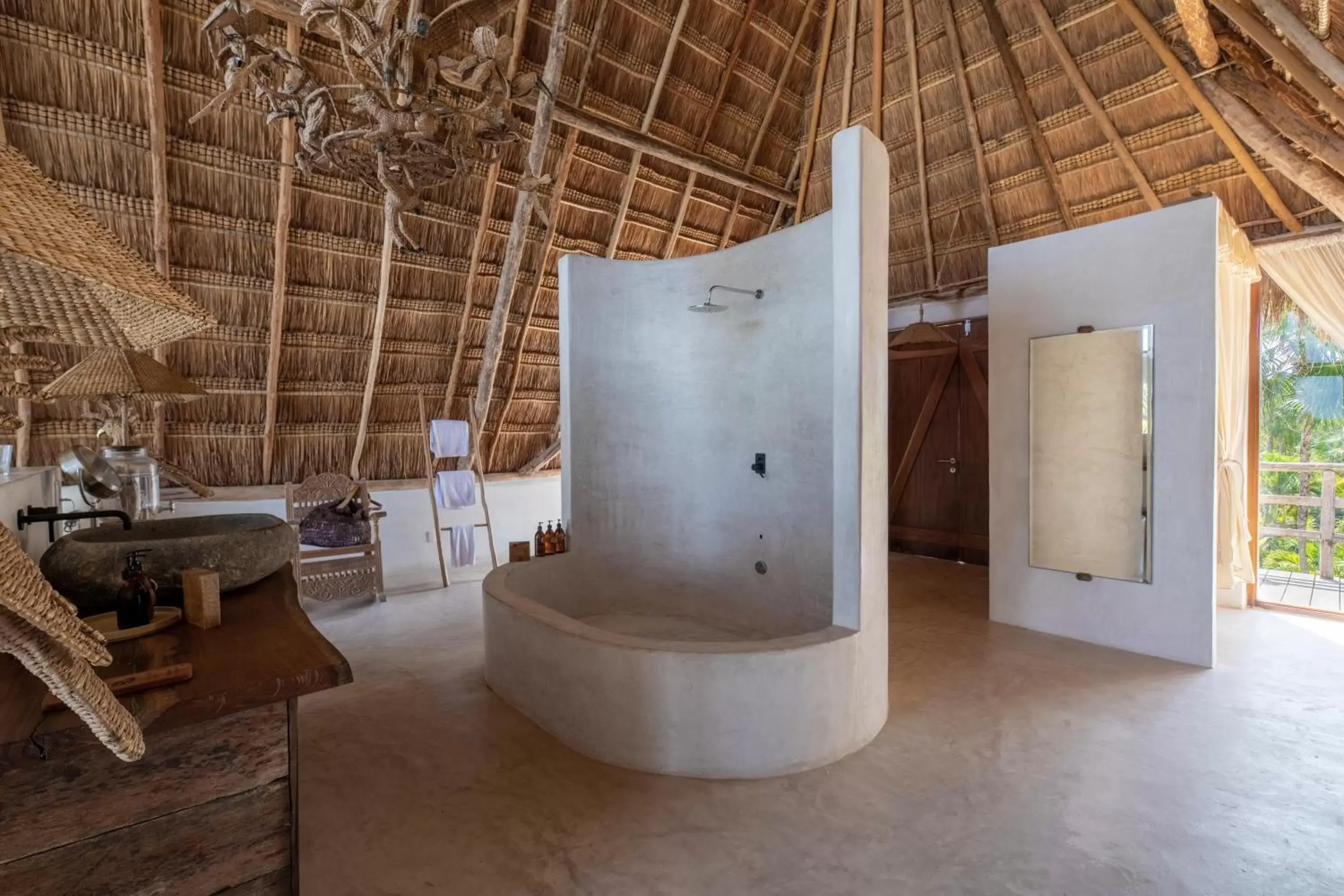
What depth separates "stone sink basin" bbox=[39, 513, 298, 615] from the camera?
1663 millimetres

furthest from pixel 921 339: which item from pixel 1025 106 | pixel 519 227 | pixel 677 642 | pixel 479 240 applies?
pixel 677 642

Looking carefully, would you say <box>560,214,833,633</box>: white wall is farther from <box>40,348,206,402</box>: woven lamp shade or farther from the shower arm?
<box>40,348,206,402</box>: woven lamp shade

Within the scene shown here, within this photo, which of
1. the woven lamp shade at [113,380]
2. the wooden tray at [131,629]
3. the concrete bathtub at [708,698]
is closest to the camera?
→ the wooden tray at [131,629]

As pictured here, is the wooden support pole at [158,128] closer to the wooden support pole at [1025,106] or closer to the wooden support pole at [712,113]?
the wooden support pole at [712,113]

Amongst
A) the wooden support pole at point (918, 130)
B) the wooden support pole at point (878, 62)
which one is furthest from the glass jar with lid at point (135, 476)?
the wooden support pole at point (918, 130)

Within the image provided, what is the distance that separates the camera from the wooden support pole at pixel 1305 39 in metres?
3.44

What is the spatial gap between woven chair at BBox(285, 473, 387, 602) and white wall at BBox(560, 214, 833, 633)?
2.02m

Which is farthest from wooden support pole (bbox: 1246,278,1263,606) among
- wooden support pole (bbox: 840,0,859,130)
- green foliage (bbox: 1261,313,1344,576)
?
wooden support pole (bbox: 840,0,859,130)

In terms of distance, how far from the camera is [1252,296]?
5.33 meters

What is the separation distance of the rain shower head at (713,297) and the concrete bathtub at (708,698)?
2.11 m

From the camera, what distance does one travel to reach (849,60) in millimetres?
5945

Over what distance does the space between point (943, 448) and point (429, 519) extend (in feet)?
18.3

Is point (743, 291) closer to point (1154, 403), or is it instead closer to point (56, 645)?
point (1154, 403)

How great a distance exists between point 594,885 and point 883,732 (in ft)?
5.46
